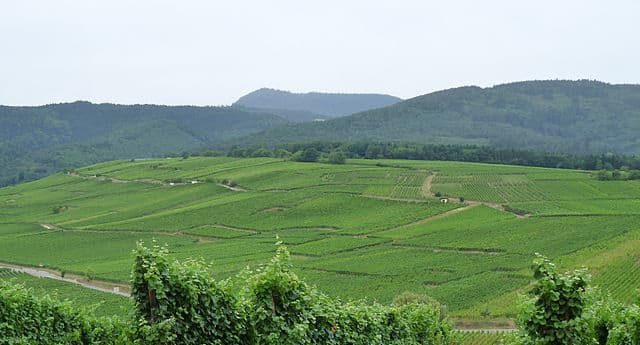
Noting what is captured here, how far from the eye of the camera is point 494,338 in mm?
42500

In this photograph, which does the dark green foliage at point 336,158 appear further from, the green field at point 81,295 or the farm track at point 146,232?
the green field at point 81,295

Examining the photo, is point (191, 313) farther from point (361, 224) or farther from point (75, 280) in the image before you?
point (361, 224)

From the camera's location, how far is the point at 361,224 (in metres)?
91.2

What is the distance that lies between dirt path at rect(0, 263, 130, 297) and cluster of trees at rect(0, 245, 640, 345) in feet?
163

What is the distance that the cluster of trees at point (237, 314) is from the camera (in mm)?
13445

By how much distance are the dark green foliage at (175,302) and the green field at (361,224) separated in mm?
32365

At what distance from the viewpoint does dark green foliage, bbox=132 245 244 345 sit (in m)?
13.2

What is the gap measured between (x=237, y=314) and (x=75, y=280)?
208 feet

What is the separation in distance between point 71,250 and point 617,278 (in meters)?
71.8

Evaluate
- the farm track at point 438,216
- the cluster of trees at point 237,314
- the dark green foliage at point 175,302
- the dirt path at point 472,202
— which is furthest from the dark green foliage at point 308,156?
the dark green foliage at point 175,302

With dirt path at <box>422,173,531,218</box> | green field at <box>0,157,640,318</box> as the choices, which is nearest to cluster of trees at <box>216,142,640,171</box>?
green field at <box>0,157,640,318</box>

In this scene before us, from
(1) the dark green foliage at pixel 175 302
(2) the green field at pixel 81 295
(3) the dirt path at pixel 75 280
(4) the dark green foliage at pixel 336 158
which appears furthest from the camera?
(4) the dark green foliage at pixel 336 158

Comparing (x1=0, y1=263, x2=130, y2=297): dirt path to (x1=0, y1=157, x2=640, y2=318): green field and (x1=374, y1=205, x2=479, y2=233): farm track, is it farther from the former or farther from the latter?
(x1=374, y1=205, x2=479, y2=233): farm track

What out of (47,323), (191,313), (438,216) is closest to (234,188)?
(438,216)
